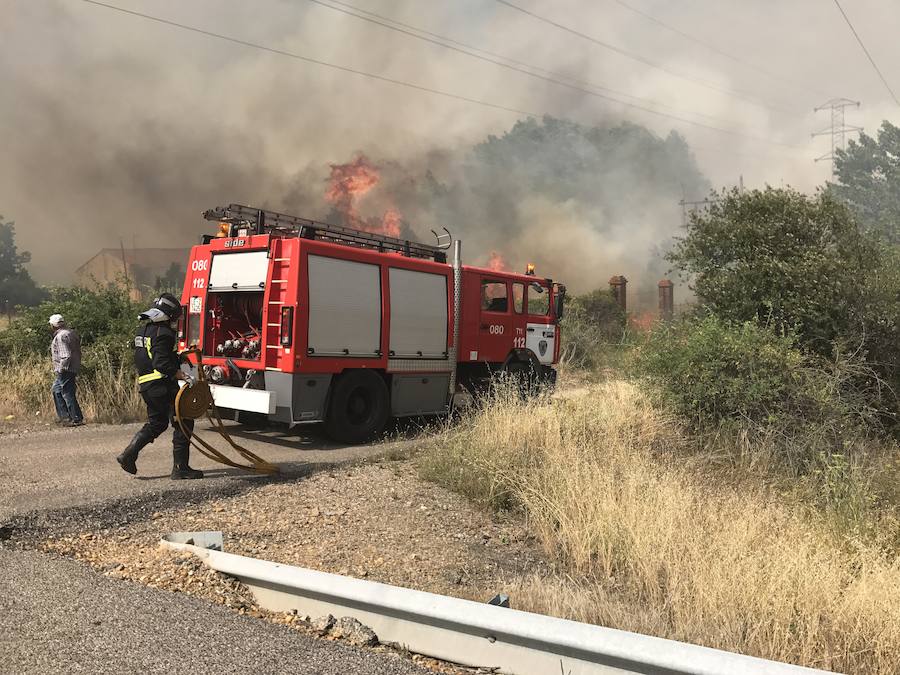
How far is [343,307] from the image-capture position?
26.5 feet

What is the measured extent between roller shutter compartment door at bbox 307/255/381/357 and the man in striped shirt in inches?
142

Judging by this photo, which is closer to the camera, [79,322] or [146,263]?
[79,322]

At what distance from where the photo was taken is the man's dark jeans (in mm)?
9062

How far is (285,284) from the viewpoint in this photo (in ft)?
25.2

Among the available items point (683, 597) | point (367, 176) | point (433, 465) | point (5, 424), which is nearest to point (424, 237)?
point (367, 176)

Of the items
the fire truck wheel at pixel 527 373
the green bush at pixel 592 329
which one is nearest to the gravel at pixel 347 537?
the fire truck wheel at pixel 527 373

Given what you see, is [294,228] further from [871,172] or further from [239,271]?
[871,172]

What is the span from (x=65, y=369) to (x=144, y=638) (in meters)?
7.19

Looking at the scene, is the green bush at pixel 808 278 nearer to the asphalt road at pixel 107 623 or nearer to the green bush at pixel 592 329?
the green bush at pixel 592 329

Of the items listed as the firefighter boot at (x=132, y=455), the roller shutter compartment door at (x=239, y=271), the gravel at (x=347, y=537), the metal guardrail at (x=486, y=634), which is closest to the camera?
the metal guardrail at (x=486, y=634)

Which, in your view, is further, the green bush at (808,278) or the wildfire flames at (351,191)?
the wildfire flames at (351,191)

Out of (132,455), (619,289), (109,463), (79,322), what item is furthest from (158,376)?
(619,289)

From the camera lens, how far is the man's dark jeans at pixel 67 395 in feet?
29.7

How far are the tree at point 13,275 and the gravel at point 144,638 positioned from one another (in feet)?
133
